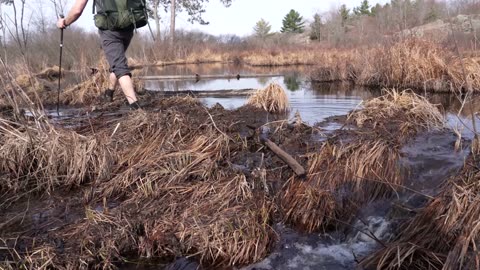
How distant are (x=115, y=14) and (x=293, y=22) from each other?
5921 centimetres

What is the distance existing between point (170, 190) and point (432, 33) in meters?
9.58

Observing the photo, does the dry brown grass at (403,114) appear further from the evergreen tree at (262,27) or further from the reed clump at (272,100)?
the evergreen tree at (262,27)

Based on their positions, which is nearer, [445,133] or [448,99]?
[445,133]

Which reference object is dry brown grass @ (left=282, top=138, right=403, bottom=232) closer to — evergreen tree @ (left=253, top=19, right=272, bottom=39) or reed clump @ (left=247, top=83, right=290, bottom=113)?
reed clump @ (left=247, top=83, right=290, bottom=113)

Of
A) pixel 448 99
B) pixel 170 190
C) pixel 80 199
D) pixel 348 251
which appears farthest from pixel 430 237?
pixel 448 99

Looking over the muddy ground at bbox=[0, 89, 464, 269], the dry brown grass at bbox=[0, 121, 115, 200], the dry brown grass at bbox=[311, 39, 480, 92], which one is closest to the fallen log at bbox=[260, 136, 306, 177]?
the muddy ground at bbox=[0, 89, 464, 269]

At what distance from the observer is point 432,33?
1050cm

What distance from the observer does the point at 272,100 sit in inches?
274

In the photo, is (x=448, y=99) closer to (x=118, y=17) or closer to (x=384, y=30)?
(x=384, y=30)

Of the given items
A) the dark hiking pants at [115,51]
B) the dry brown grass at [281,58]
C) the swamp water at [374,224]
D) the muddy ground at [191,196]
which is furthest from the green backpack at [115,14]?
the dry brown grass at [281,58]

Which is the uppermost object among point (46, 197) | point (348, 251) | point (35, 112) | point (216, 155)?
point (35, 112)

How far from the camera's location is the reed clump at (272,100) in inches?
272

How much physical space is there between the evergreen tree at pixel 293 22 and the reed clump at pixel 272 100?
56428 mm

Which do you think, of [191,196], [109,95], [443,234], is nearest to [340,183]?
[443,234]
